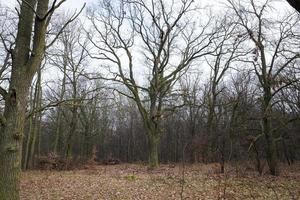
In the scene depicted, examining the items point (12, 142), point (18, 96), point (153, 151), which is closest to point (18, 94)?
point (18, 96)

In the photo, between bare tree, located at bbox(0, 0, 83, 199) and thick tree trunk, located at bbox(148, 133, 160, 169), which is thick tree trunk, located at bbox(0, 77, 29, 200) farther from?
thick tree trunk, located at bbox(148, 133, 160, 169)

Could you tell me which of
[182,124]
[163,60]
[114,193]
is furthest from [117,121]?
[114,193]

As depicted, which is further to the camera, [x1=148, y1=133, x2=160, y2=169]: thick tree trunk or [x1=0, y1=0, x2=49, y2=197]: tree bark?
[x1=148, y1=133, x2=160, y2=169]: thick tree trunk

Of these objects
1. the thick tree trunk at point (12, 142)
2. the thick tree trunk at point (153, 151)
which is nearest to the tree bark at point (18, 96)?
the thick tree trunk at point (12, 142)

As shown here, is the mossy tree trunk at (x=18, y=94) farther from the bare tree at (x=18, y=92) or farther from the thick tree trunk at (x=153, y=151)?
the thick tree trunk at (x=153, y=151)

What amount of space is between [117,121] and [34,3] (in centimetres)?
5088

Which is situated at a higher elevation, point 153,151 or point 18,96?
point 18,96

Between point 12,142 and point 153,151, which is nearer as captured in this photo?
point 12,142

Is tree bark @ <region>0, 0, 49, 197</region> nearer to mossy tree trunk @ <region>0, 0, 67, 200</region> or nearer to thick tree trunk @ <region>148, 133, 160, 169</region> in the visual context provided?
mossy tree trunk @ <region>0, 0, 67, 200</region>

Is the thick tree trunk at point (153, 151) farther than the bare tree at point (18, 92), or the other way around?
the thick tree trunk at point (153, 151)

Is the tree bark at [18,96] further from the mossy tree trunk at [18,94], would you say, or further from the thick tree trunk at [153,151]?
the thick tree trunk at [153,151]

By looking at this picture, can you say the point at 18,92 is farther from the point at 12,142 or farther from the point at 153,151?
the point at 153,151

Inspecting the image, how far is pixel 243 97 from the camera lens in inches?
843

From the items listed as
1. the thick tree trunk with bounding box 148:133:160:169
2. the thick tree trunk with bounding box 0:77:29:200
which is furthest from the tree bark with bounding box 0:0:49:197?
the thick tree trunk with bounding box 148:133:160:169
